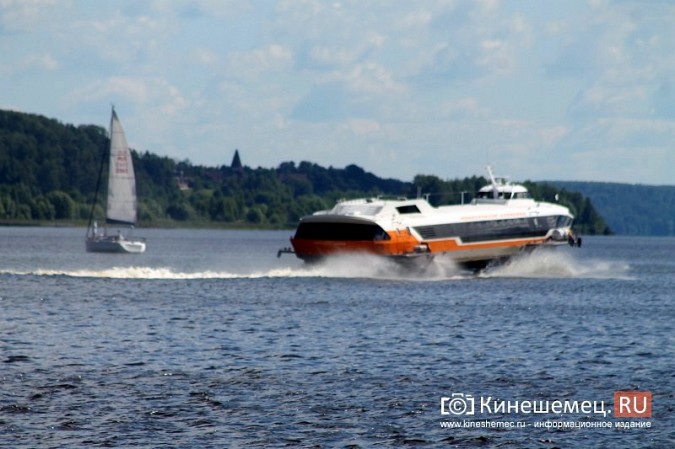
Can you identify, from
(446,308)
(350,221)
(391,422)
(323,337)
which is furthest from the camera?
(350,221)

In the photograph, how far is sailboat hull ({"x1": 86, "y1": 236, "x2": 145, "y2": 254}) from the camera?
11044 centimetres

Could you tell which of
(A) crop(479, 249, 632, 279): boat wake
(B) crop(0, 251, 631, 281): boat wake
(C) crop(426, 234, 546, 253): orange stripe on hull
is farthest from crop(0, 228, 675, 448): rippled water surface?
(A) crop(479, 249, 632, 279): boat wake

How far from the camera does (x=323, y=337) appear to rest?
140ft

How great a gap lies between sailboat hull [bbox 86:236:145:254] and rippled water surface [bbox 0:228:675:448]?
140ft

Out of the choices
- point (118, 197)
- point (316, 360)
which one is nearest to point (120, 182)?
point (118, 197)

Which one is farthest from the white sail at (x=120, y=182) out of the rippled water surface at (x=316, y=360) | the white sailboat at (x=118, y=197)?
the rippled water surface at (x=316, y=360)

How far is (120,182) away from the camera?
11125 centimetres

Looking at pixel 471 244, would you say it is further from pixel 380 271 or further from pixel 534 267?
pixel 534 267

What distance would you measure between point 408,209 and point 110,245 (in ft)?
158

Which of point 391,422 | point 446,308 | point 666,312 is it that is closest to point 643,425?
point 391,422

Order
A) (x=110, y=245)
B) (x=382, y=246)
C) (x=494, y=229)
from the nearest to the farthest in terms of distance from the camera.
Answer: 1. (x=382, y=246)
2. (x=494, y=229)
3. (x=110, y=245)

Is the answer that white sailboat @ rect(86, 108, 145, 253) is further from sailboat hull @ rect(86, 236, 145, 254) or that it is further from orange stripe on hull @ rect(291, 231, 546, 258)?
orange stripe on hull @ rect(291, 231, 546, 258)

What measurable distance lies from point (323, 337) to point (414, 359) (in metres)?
6.04

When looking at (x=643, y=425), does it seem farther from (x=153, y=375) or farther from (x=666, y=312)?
(x=666, y=312)
